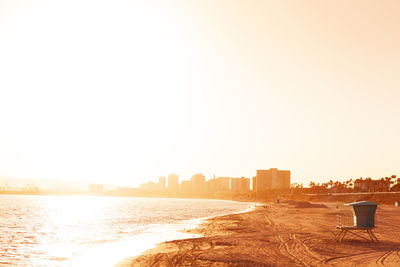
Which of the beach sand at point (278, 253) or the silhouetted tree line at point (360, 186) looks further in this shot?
the silhouetted tree line at point (360, 186)

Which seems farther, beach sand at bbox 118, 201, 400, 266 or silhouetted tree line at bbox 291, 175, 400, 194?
silhouetted tree line at bbox 291, 175, 400, 194

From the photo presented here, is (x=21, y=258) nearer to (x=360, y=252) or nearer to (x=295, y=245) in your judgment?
(x=295, y=245)

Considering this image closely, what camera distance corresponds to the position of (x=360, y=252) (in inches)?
685

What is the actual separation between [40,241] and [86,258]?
1169cm

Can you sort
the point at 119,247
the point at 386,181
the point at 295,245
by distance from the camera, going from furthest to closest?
the point at 386,181 < the point at 119,247 < the point at 295,245

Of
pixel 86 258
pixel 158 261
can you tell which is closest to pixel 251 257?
pixel 158 261

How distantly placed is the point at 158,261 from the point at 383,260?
9.71 metres

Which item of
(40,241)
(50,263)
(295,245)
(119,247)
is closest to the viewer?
(50,263)

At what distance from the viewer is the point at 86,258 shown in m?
20.2

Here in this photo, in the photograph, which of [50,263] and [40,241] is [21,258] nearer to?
[50,263]

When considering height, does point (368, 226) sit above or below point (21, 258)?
above

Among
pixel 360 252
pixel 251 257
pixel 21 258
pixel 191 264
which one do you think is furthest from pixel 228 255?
pixel 21 258

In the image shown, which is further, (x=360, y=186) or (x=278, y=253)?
(x=360, y=186)

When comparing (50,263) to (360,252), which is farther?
(50,263)
